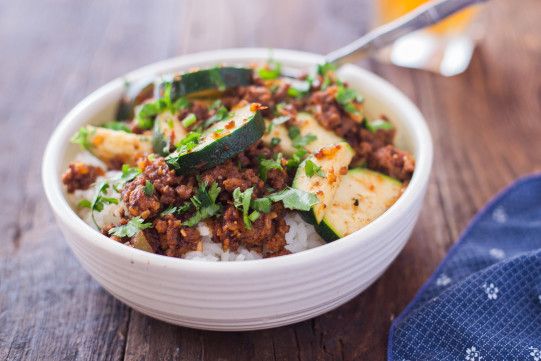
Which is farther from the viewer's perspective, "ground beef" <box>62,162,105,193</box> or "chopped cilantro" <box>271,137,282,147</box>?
"ground beef" <box>62,162,105,193</box>

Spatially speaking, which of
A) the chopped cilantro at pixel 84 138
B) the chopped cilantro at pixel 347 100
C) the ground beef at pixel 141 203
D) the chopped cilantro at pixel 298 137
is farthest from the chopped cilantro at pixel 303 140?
the chopped cilantro at pixel 84 138

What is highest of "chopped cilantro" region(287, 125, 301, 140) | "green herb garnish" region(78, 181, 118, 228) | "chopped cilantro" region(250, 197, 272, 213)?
"chopped cilantro" region(287, 125, 301, 140)

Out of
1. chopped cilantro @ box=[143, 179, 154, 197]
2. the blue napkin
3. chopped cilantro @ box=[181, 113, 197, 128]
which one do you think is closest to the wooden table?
the blue napkin

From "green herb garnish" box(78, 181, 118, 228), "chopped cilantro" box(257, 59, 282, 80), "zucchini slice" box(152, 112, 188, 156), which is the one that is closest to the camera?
"green herb garnish" box(78, 181, 118, 228)

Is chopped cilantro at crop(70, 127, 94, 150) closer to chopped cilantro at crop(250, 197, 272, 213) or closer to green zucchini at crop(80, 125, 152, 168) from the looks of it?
green zucchini at crop(80, 125, 152, 168)

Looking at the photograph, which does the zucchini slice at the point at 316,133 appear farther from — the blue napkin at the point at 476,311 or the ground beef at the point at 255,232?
the blue napkin at the point at 476,311

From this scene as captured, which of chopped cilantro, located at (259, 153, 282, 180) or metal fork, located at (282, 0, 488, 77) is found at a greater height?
metal fork, located at (282, 0, 488, 77)

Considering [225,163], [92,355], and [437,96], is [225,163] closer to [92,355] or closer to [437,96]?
[92,355]
